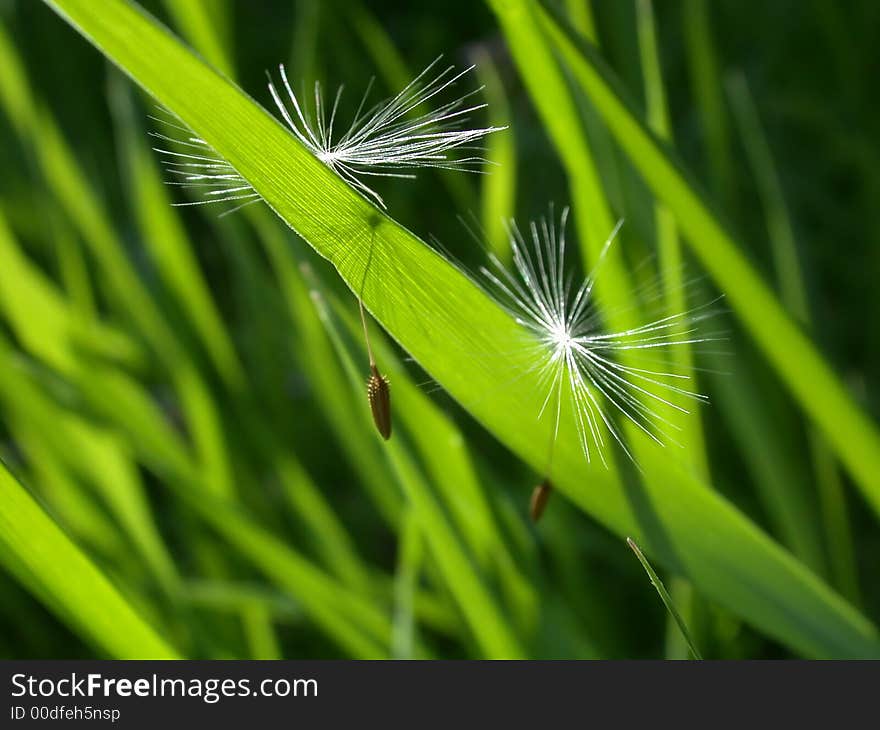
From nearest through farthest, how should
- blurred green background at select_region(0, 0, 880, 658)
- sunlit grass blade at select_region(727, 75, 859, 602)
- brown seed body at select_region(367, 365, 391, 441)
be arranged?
brown seed body at select_region(367, 365, 391, 441)
blurred green background at select_region(0, 0, 880, 658)
sunlit grass blade at select_region(727, 75, 859, 602)

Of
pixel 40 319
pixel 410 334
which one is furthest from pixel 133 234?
pixel 410 334

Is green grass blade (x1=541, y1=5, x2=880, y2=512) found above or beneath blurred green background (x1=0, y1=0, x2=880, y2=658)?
beneath

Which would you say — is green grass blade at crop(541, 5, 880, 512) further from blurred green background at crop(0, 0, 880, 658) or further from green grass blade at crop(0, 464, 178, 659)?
green grass blade at crop(0, 464, 178, 659)

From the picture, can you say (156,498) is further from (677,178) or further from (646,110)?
(677,178)

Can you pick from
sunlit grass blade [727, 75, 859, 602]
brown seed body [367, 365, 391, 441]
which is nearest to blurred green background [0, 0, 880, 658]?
sunlit grass blade [727, 75, 859, 602]

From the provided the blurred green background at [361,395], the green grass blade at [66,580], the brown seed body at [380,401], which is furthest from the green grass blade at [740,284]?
the green grass blade at [66,580]

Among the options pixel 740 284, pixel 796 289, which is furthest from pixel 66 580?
pixel 796 289

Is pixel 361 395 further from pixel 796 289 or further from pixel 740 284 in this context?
pixel 796 289

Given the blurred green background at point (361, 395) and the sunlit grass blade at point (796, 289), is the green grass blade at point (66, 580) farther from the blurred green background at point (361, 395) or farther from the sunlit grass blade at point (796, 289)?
the sunlit grass blade at point (796, 289)

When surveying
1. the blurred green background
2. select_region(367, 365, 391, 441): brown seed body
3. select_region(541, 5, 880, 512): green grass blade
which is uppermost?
the blurred green background
